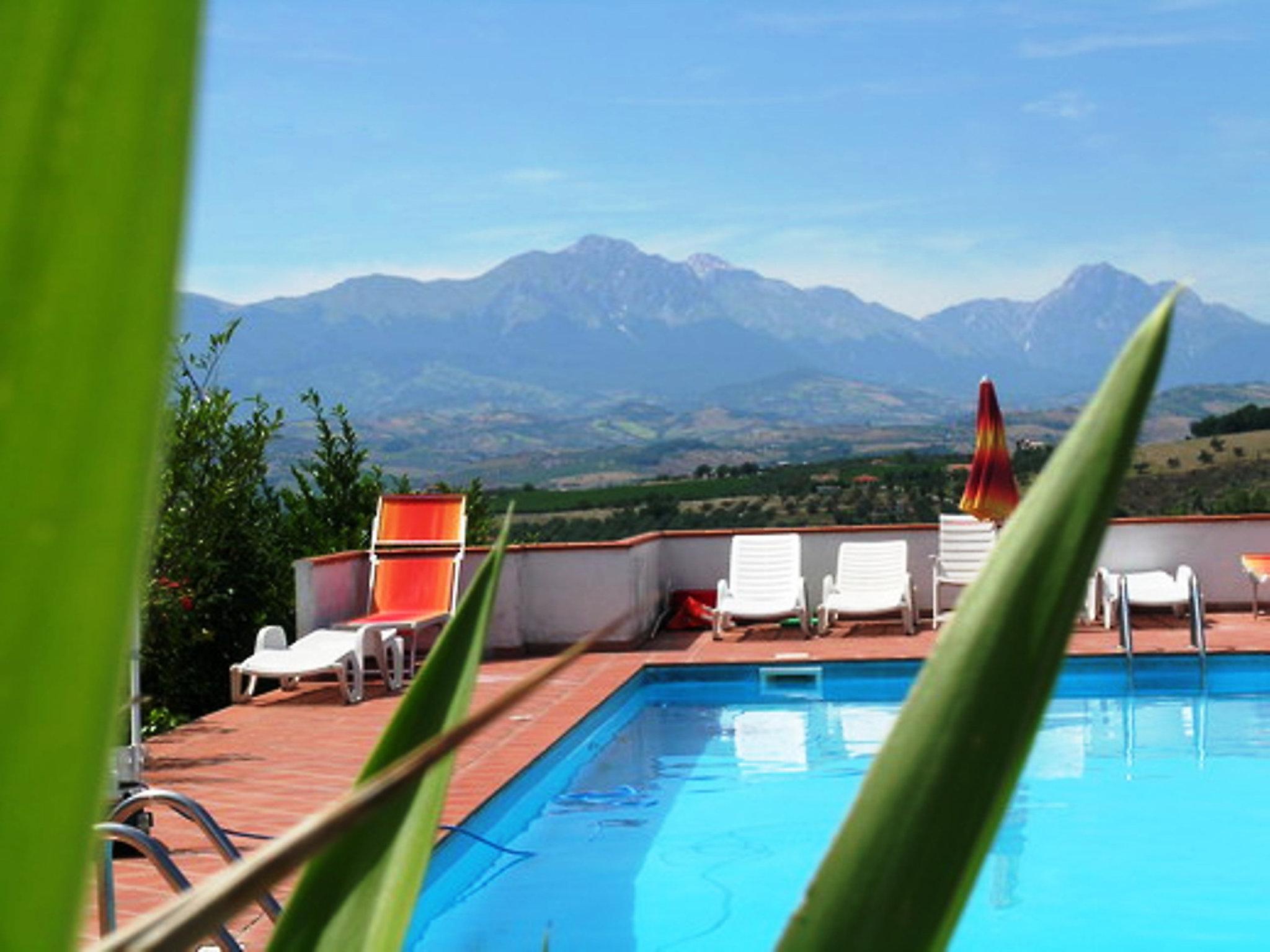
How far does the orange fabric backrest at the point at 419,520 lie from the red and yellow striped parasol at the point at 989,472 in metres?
3.95

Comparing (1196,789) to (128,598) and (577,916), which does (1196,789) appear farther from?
(128,598)

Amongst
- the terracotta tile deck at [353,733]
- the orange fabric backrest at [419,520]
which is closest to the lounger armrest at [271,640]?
the terracotta tile deck at [353,733]

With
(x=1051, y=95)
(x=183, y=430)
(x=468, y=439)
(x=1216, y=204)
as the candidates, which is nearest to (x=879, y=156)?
(x=1051, y=95)

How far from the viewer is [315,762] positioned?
27.5ft

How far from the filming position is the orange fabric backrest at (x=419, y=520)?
11906 mm

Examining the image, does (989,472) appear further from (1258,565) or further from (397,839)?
(397,839)

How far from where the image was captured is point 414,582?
11820 millimetres

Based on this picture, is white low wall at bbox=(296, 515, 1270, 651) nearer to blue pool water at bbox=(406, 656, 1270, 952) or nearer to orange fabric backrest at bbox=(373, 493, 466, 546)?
orange fabric backrest at bbox=(373, 493, 466, 546)

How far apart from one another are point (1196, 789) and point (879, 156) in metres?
148

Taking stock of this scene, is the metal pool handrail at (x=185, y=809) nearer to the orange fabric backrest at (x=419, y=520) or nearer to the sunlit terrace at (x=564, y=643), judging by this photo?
the sunlit terrace at (x=564, y=643)

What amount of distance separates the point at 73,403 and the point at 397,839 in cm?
21

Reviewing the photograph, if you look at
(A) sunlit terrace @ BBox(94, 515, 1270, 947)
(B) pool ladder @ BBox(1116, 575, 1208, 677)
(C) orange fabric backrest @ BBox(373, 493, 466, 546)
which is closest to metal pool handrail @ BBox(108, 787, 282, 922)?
(A) sunlit terrace @ BBox(94, 515, 1270, 947)

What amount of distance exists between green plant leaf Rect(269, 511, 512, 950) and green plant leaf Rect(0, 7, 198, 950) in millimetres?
141

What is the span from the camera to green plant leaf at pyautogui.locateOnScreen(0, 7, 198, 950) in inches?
9.5
